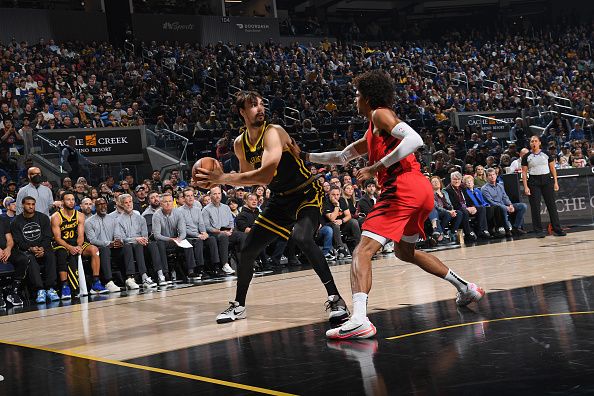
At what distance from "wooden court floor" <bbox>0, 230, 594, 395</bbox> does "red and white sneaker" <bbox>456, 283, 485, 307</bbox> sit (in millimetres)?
100

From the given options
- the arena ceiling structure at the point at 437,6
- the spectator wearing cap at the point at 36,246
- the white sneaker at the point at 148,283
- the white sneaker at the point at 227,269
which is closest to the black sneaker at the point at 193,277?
the white sneaker at the point at 227,269

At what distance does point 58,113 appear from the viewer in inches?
671

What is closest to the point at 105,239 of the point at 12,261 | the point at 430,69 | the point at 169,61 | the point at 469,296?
the point at 12,261

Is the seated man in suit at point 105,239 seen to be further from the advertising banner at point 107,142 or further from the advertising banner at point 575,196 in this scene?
the advertising banner at point 575,196

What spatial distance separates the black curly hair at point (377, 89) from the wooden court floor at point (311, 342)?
1456 mm

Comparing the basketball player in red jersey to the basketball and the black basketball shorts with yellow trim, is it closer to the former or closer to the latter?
the black basketball shorts with yellow trim

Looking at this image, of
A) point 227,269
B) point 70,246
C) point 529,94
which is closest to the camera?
point 70,246

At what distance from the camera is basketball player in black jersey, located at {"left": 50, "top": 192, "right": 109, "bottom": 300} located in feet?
31.8

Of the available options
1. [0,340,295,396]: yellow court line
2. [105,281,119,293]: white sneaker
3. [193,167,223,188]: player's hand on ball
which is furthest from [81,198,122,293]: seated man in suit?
[193,167,223,188]: player's hand on ball

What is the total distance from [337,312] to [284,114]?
16.8m

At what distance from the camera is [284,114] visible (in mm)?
21812

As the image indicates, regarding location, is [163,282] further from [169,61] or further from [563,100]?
[563,100]

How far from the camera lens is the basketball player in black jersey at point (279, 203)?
18.5 ft

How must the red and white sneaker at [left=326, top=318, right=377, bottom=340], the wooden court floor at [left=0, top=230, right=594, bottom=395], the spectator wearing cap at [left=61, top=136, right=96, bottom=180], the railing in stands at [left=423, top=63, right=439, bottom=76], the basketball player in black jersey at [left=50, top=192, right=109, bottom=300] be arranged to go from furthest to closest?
the railing in stands at [left=423, top=63, right=439, bottom=76] < the spectator wearing cap at [left=61, top=136, right=96, bottom=180] < the basketball player in black jersey at [left=50, top=192, right=109, bottom=300] < the red and white sneaker at [left=326, top=318, right=377, bottom=340] < the wooden court floor at [left=0, top=230, right=594, bottom=395]
